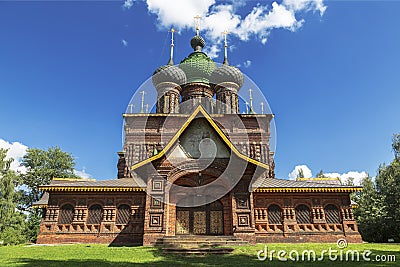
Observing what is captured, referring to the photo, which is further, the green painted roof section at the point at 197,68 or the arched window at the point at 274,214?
the green painted roof section at the point at 197,68

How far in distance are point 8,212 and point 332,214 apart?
20335 mm

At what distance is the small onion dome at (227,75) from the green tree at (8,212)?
17.3 meters

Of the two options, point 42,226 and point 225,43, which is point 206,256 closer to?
point 42,226

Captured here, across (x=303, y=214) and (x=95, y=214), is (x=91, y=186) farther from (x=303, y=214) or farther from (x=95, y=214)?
(x=303, y=214)

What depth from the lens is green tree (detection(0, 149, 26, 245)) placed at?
20078mm

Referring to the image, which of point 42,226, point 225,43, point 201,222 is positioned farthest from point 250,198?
point 225,43

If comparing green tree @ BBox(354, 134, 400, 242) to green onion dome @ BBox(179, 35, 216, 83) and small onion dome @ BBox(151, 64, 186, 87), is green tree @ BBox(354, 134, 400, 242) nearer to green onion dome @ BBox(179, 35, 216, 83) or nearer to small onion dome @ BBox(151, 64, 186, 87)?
green onion dome @ BBox(179, 35, 216, 83)

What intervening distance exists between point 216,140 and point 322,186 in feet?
20.0

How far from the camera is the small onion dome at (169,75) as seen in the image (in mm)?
26406

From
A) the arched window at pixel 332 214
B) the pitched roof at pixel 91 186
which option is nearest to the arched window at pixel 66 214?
the pitched roof at pixel 91 186

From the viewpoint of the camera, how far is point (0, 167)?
21.9 m

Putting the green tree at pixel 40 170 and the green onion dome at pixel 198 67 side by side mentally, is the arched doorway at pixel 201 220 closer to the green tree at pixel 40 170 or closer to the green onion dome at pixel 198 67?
the green onion dome at pixel 198 67

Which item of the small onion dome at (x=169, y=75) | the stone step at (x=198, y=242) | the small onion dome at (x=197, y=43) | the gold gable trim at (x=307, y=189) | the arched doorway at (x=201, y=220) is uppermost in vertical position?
the small onion dome at (x=197, y=43)

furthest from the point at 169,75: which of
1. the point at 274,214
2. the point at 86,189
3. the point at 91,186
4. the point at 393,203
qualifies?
the point at 393,203
